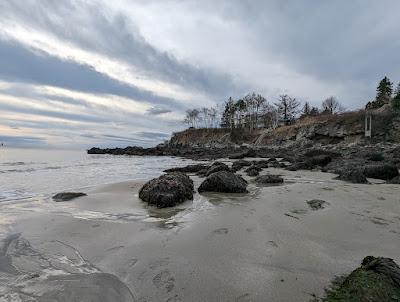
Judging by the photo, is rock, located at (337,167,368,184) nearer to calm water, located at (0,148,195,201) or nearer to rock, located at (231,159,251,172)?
rock, located at (231,159,251,172)

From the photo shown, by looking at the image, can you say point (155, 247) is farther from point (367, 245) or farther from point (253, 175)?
point (253, 175)

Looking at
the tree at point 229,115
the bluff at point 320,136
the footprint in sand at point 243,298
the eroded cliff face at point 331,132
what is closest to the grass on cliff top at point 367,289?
the footprint in sand at point 243,298

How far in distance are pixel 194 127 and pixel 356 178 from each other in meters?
98.7

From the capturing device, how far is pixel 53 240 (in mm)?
4504

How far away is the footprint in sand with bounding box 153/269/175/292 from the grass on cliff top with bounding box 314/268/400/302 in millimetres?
1382

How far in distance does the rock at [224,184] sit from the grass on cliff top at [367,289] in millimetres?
5677

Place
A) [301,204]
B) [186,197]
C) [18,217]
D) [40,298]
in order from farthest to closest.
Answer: [186,197] < [301,204] < [18,217] < [40,298]

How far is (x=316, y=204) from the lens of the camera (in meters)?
6.23

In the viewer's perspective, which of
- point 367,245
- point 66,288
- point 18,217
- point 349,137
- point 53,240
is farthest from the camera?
point 349,137

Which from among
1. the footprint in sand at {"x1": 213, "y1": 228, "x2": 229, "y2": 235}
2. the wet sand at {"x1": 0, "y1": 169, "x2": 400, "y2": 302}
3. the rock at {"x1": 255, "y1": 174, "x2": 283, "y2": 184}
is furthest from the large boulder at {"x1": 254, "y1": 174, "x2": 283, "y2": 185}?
the footprint in sand at {"x1": 213, "y1": 228, "x2": 229, "y2": 235}

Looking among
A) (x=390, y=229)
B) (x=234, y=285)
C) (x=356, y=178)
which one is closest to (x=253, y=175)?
(x=356, y=178)

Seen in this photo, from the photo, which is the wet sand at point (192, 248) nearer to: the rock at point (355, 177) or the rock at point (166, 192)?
the rock at point (166, 192)

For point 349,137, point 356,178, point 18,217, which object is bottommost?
point 18,217

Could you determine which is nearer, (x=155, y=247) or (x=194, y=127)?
(x=155, y=247)
